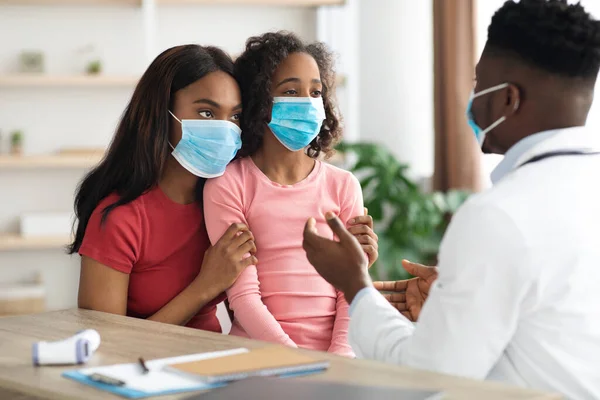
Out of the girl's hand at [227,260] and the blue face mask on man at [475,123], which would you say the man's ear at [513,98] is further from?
the girl's hand at [227,260]

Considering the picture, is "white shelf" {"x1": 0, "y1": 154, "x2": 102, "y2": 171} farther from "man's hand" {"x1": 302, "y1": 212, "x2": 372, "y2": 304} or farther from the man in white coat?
the man in white coat

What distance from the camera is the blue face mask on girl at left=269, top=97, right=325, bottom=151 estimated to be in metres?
2.16

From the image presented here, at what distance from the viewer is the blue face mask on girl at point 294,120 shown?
2.16 metres

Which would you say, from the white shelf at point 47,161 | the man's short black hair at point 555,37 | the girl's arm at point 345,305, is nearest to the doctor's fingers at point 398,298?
the girl's arm at point 345,305

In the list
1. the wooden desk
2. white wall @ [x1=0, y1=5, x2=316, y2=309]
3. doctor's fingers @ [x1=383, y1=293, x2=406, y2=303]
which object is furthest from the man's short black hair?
white wall @ [x1=0, y1=5, x2=316, y2=309]

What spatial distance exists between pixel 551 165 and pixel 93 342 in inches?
30.8

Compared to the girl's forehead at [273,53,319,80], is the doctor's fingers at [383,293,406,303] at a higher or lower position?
lower

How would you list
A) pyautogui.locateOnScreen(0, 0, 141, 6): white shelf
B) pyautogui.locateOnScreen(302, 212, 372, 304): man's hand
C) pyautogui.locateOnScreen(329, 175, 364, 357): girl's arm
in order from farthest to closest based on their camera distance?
pyautogui.locateOnScreen(0, 0, 141, 6): white shelf < pyautogui.locateOnScreen(329, 175, 364, 357): girl's arm < pyautogui.locateOnScreen(302, 212, 372, 304): man's hand

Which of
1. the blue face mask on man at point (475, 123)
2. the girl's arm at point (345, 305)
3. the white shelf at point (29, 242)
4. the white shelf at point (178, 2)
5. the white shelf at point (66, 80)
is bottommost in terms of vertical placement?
the white shelf at point (29, 242)

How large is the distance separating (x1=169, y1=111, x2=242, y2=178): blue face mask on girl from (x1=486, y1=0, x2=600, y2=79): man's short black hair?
90 centimetres

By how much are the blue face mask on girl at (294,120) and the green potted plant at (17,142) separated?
284cm

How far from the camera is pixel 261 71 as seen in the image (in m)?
2.17

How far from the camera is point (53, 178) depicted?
4.89 m

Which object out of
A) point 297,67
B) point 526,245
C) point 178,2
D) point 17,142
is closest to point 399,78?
point 178,2
